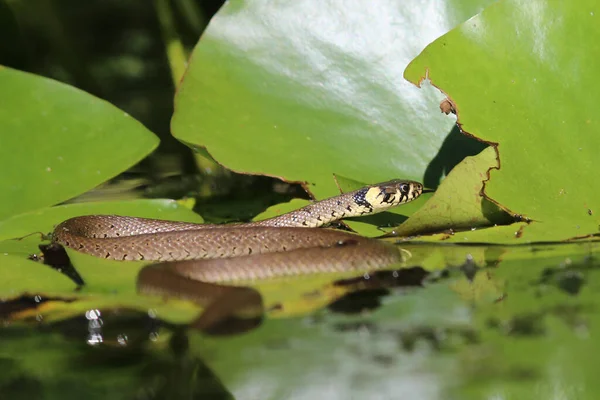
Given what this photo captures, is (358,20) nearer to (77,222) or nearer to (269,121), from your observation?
(269,121)

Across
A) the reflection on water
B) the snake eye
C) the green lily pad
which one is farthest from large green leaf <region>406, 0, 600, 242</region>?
the snake eye

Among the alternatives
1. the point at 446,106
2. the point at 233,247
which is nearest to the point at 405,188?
the point at 446,106

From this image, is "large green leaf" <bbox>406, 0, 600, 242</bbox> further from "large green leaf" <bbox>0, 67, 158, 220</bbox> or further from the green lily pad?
"large green leaf" <bbox>0, 67, 158, 220</bbox>

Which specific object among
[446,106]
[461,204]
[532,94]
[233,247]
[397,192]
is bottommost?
[233,247]

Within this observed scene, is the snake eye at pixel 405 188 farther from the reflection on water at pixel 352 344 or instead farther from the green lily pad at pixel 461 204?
the reflection on water at pixel 352 344

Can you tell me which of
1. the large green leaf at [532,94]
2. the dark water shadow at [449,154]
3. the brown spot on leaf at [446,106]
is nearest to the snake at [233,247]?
the dark water shadow at [449,154]

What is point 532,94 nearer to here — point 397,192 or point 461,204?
point 461,204
